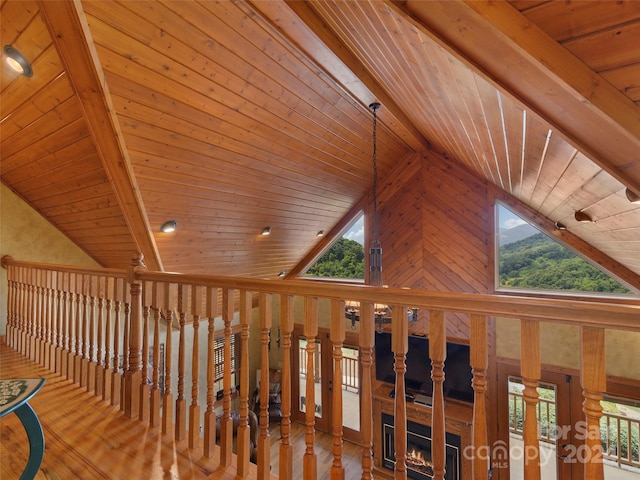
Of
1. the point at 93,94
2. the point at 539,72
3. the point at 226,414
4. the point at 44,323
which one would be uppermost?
the point at 93,94

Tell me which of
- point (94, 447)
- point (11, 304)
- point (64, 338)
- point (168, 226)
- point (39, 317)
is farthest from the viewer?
point (168, 226)

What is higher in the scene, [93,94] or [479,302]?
[93,94]

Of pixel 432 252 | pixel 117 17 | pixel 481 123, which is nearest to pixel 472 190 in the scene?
pixel 432 252

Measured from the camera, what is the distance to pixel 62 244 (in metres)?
4.02

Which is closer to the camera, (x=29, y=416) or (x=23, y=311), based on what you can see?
(x=29, y=416)

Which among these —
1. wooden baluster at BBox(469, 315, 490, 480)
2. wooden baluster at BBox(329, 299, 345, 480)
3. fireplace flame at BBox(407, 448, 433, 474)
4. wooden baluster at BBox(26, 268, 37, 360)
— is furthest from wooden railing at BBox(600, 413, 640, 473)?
wooden baluster at BBox(26, 268, 37, 360)

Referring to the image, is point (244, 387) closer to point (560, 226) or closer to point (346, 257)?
point (560, 226)

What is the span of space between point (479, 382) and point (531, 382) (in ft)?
0.43

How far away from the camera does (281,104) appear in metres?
2.82

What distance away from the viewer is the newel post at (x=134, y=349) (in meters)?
1.92

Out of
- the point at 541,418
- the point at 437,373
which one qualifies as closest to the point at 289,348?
the point at 437,373

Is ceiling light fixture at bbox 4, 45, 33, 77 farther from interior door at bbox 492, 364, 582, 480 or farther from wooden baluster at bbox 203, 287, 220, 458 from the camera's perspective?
interior door at bbox 492, 364, 582, 480

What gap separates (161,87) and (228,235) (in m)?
2.31

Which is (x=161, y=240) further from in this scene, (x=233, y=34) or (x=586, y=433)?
(x=586, y=433)
